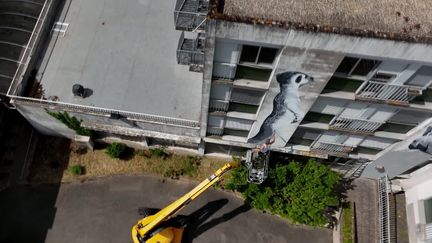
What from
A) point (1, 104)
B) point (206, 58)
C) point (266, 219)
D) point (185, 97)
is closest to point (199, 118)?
point (185, 97)

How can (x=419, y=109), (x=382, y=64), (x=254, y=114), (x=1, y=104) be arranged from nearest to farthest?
1. (x=382, y=64)
2. (x=419, y=109)
3. (x=254, y=114)
4. (x=1, y=104)

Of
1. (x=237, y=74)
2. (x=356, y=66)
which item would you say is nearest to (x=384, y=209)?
(x=356, y=66)

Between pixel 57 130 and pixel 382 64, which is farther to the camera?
pixel 57 130

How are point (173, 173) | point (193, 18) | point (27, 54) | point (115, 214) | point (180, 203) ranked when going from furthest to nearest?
point (173, 173), point (115, 214), point (27, 54), point (180, 203), point (193, 18)

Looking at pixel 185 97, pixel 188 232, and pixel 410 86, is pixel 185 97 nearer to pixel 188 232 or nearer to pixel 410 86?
pixel 188 232

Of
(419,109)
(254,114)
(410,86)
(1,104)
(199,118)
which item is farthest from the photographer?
(1,104)

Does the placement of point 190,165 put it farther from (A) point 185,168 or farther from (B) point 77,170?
(B) point 77,170
